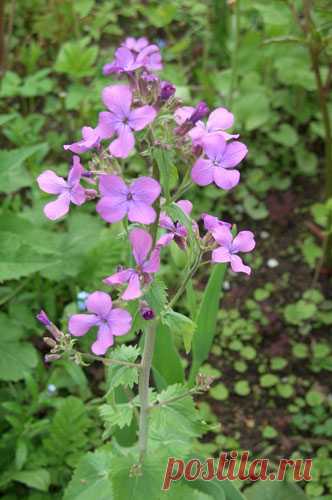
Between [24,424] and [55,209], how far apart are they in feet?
2.95

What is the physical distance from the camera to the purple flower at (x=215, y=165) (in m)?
0.92

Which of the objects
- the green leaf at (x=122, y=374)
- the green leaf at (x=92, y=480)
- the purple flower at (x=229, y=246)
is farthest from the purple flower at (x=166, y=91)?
the green leaf at (x=92, y=480)

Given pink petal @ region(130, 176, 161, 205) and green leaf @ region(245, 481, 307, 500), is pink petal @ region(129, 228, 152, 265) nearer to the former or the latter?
pink petal @ region(130, 176, 161, 205)

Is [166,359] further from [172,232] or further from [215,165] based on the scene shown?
[215,165]

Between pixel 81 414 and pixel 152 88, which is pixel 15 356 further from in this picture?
pixel 152 88

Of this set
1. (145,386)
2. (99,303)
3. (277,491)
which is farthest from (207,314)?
(99,303)

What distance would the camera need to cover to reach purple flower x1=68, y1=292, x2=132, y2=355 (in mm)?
964

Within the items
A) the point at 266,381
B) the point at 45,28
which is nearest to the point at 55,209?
the point at 266,381

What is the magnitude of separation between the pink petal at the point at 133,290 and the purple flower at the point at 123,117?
0.61ft

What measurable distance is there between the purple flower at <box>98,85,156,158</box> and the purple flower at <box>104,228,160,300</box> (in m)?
0.12

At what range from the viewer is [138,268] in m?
0.97

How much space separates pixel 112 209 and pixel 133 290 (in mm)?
128

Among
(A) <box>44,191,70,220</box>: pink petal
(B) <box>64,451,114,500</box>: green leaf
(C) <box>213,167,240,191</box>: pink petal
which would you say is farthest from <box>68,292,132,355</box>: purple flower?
(B) <box>64,451,114,500</box>: green leaf

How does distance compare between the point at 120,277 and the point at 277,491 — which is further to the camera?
the point at 277,491
